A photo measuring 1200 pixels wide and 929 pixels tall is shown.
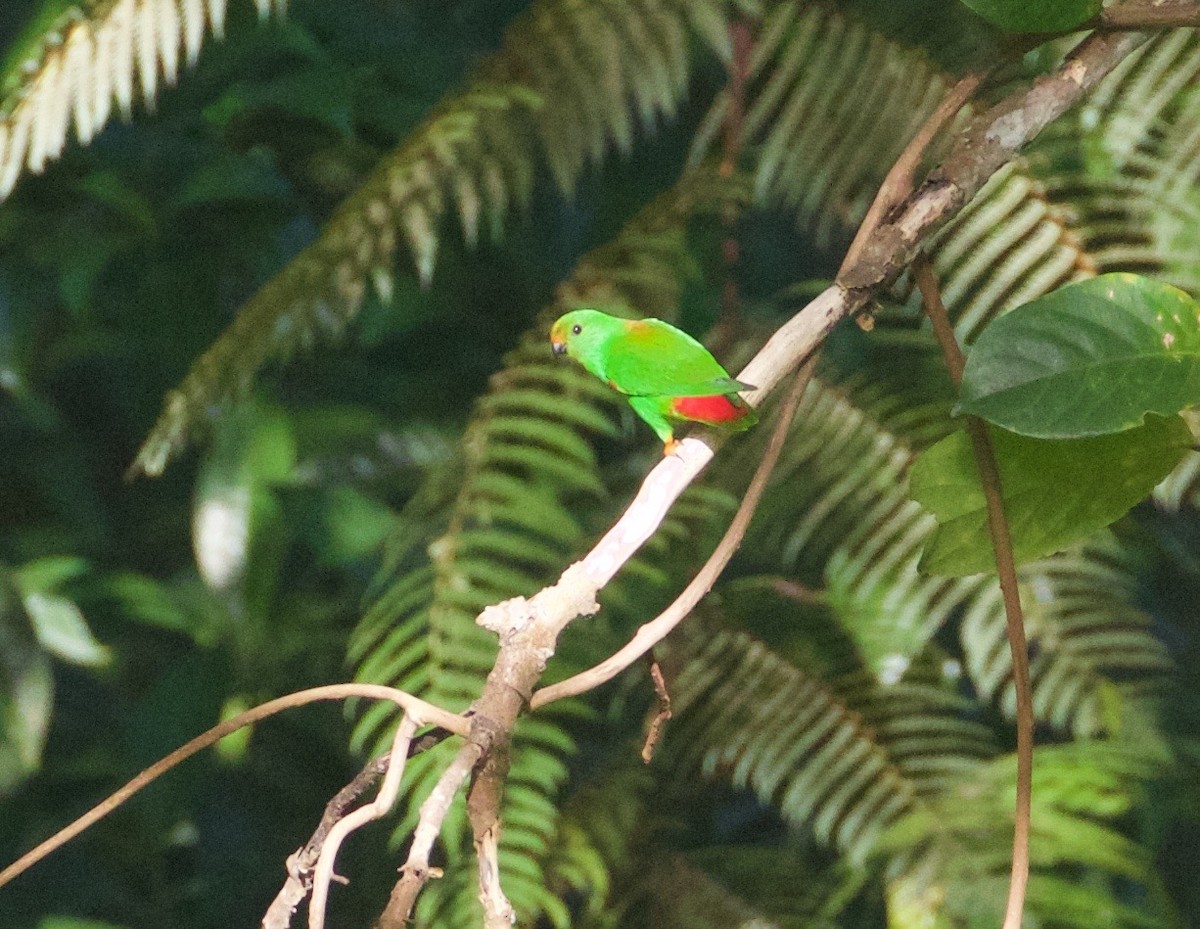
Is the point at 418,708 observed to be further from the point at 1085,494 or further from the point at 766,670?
the point at 766,670

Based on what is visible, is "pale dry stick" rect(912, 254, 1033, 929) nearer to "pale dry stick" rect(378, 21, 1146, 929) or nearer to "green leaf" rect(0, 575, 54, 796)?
"pale dry stick" rect(378, 21, 1146, 929)

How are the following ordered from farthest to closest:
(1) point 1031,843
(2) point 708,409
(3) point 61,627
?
(3) point 61,627, (1) point 1031,843, (2) point 708,409

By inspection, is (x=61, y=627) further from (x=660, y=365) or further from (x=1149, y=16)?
(x=1149, y=16)

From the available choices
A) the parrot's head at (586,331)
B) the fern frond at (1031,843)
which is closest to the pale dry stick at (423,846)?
the parrot's head at (586,331)

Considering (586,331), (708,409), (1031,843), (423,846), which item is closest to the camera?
(423,846)

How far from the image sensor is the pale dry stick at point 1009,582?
1.92 feet

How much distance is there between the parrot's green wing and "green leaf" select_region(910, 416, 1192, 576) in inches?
4.7

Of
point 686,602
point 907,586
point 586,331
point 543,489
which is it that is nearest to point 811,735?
point 907,586

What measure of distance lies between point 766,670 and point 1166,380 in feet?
2.26

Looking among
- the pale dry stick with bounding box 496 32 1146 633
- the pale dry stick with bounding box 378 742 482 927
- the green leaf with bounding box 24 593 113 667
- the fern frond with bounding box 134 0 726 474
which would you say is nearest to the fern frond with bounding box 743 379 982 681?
the fern frond with bounding box 134 0 726 474

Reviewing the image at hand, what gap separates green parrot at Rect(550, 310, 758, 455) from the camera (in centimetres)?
65

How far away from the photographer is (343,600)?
1.61 metres

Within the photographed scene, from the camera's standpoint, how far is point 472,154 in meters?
1.24

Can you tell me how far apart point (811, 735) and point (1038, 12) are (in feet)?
2.39
